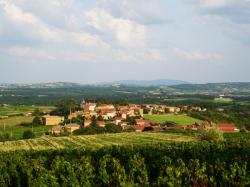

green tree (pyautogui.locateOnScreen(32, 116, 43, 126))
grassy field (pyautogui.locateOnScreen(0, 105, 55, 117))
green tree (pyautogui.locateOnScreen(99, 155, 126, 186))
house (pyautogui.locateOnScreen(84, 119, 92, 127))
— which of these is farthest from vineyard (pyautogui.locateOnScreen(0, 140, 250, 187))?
grassy field (pyautogui.locateOnScreen(0, 105, 55, 117))

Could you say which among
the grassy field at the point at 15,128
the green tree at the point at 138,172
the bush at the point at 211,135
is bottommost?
the grassy field at the point at 15,128

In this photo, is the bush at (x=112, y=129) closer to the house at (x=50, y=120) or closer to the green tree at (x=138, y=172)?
the house at (x=50, y=120)

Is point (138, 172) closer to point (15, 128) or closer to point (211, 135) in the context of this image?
point (211, 135)

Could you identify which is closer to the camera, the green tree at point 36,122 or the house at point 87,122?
the house at point 87,122

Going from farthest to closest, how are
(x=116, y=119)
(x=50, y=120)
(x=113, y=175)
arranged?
(x=116, y=119), (x=50, y=120), (x=113, y=175)

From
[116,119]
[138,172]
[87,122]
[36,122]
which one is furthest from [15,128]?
[138,172]

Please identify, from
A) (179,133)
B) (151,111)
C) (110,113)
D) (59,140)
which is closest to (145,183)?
(59,140)

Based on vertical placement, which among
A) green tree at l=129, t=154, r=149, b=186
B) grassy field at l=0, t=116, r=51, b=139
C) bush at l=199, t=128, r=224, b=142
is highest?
green tree at l=129, t=154, r=149, b=186

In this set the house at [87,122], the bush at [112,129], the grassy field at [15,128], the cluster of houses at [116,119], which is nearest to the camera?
the bush at [112,129]

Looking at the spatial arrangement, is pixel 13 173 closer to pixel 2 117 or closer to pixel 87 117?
pixel 87 117

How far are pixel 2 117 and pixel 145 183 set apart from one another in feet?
314

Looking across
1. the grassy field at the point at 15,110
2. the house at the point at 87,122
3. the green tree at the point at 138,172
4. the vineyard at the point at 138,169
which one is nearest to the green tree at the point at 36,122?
the house at the point at 87,122

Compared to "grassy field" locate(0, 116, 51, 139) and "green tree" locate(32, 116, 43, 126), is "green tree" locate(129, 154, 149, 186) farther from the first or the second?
"green tree" locate(32, 116, 43, 126)

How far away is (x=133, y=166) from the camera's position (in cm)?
3145
